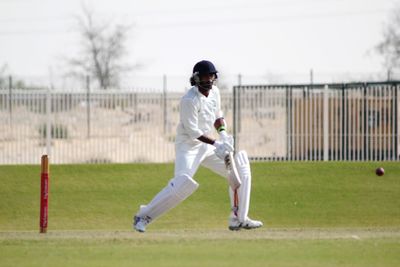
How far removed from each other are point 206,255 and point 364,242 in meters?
2.53

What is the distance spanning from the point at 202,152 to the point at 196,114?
0.56 m

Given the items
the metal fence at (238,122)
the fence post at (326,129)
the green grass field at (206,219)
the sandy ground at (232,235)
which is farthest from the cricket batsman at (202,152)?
the fence post at (326,129)

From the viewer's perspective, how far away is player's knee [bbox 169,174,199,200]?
15.8 meters

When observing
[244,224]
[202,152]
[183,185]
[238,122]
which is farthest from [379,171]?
[183,185]

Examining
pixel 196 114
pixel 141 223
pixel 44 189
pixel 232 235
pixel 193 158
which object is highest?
pixel 196 114

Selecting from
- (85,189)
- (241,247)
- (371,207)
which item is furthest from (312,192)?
(241,247)

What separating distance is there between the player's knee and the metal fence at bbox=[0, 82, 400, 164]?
13.7 meters

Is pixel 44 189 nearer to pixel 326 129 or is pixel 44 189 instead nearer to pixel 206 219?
pixel 206 219

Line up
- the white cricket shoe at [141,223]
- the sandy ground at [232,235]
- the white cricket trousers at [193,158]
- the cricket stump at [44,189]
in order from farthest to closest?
the cricket stump at [44,189]
the white cricket shoe at [141,223]
the white cricket trousers at [193,158]
the sandy ground at [232,235]

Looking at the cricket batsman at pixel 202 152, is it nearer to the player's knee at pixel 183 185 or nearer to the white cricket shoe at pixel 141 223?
the player's knee at pixel 183 185

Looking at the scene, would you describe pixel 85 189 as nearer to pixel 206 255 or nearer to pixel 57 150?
pixel 57 150

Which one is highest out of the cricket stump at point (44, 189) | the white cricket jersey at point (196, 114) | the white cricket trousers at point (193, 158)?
the white cricket jersey at point (196, 114)

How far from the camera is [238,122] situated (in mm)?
30000

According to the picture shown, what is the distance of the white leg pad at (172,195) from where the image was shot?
15836 millimetres
